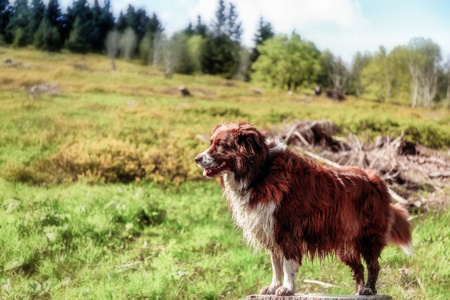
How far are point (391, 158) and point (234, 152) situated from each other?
553cm

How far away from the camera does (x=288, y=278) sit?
276cm

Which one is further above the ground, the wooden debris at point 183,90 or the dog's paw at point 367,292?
the wooden debris at point 183,90

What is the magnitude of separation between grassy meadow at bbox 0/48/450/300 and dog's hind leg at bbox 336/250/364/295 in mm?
991

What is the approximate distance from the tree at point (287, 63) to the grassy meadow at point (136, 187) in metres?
0.49

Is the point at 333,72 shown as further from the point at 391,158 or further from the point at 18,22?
the point at 18,22

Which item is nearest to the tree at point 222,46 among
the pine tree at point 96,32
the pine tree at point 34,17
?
the pine tree at point 96,32

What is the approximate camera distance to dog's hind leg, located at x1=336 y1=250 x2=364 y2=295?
9.79ft

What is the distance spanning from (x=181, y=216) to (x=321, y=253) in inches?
143

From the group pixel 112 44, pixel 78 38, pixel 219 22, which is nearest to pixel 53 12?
pixel 78 38

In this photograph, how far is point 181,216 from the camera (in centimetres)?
620

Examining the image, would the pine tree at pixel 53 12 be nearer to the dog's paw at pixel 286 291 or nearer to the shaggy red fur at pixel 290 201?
the shaggy red fur at pixel 290 201

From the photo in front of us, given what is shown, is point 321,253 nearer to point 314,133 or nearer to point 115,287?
point 115,287

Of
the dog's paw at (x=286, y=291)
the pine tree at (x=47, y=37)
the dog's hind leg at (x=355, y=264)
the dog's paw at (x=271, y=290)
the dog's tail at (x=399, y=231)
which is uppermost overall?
the pine tree at (x=47, y=37)

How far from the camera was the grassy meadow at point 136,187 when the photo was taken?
443 cm
